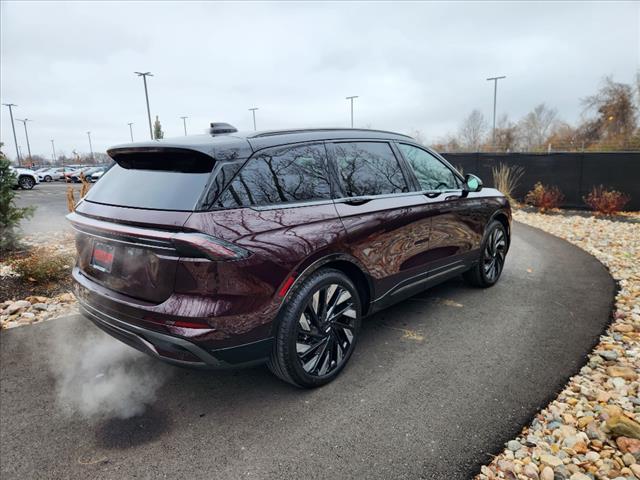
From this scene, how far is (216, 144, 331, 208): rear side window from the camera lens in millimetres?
2438

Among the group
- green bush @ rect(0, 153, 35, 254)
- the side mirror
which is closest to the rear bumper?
the side mirror

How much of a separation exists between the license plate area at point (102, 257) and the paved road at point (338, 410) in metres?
0.97

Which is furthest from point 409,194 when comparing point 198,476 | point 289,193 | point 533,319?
point 198,476

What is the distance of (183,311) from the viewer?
2242 mm

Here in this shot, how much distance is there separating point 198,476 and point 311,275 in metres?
1.28

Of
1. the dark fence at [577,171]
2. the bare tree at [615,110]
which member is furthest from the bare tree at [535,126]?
the dark fence at [577,171]

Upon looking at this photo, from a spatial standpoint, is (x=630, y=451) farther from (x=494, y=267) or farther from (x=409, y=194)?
(x=494, y=267)

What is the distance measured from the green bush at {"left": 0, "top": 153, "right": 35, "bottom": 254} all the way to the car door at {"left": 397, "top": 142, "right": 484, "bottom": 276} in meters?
6.05

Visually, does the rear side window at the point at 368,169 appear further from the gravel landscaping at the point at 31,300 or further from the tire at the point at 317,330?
the gravel landscaping at the point at 31,300

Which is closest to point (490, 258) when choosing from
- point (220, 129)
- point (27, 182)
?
point (220, 129)

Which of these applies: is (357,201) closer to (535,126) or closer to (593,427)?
(593,427)

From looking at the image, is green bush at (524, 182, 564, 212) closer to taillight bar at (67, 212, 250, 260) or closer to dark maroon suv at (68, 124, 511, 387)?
dark maroon suv at (68, 124, 511, 387)

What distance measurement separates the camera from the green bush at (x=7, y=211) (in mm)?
6250

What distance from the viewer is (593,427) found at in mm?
2408
